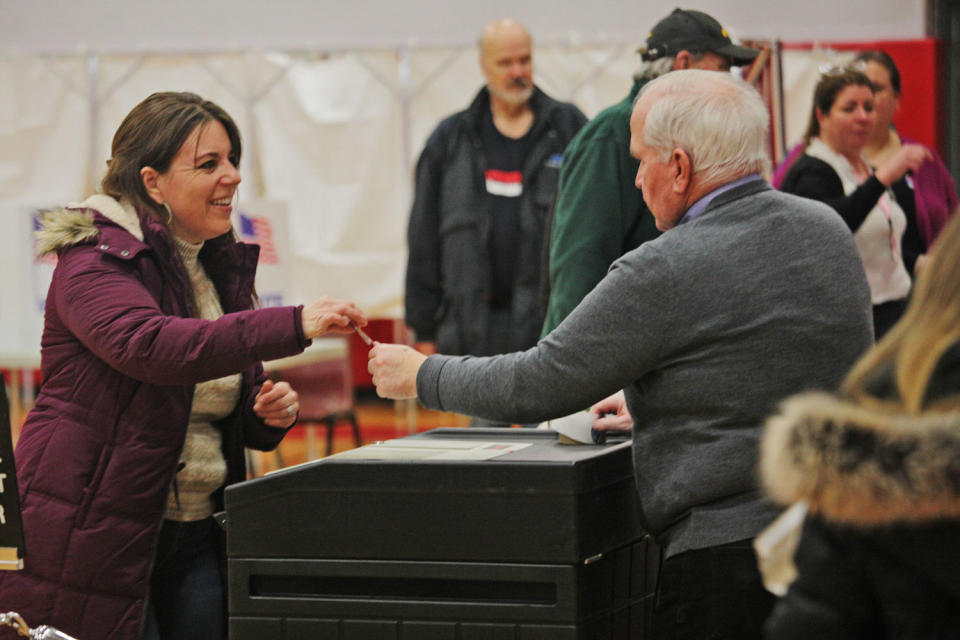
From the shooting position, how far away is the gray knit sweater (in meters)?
1.83

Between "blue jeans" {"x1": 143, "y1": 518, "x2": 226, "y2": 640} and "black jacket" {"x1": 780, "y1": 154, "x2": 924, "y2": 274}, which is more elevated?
"black jacket" {"x1": 780, "y1": 154, "x2": 924, "y2": 274}

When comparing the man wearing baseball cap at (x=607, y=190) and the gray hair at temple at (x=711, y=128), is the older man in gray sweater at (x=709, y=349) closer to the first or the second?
the gray hair at temple at (x=711, y=128)

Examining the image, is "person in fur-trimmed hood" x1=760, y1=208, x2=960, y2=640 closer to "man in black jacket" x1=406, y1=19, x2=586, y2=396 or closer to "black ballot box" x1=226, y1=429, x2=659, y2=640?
"black ballot box" x1=226, y1=429, x2=659, y2=640

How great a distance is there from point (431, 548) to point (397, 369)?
342 millimetres

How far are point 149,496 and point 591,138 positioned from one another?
4.31ft

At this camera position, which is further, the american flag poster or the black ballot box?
the american flag poster

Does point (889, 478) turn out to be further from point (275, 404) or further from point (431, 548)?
point (275, 404)

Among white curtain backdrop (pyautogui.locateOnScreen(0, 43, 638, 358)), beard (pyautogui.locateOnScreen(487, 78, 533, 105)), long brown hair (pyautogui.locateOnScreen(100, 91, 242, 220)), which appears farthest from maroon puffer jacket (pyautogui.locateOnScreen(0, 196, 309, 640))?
white curtain backdrop (pyautogui.locateOnScreen(0, 43, 638, 358))

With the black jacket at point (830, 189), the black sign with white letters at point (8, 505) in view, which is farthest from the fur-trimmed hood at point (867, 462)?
the black jacket at point (830, 189)

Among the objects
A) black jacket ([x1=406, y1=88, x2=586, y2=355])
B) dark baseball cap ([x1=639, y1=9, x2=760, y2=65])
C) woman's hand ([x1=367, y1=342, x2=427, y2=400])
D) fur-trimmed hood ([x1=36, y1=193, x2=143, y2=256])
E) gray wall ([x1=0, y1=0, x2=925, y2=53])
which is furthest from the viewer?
gray wall ([x1=0, y1=0, x2=925, y2=53])

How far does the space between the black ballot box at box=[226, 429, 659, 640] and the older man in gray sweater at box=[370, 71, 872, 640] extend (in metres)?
0.10

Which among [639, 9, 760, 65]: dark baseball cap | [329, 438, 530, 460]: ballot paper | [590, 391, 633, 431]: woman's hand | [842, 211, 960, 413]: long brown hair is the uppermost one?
[639, 9, 760, 65]: dark baseball cap

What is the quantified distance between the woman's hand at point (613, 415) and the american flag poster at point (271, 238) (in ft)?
11.4

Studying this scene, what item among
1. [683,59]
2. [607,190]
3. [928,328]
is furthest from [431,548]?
[683,59]
